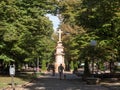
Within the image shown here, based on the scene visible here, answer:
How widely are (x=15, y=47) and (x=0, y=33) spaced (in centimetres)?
215

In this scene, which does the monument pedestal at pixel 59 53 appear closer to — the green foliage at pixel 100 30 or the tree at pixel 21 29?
the tree at pixel 21 29

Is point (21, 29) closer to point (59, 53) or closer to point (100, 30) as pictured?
point (100, 30)

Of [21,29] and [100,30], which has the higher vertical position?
[21,29]

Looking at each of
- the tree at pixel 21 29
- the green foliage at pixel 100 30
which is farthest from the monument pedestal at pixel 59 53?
the green foliage at pixel 100 30

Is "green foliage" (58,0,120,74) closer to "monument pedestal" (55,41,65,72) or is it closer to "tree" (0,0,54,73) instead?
"tree" (0,0,54,73)

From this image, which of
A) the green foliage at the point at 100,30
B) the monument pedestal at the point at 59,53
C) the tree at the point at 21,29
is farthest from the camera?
the monument pedestal at the point at 59,53

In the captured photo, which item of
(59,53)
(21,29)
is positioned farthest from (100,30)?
(59,53)

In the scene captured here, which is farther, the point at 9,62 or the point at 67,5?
the point at 67,5

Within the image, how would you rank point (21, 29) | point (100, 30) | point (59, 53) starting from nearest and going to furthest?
point (100, 30)
point (21, 29)
point (59, 53)

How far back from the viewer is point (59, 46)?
7412 centimetres

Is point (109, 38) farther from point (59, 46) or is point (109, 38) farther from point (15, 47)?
point (59, 46)

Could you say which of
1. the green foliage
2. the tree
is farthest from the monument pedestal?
the green foliage

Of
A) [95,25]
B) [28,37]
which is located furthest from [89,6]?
[28,37]

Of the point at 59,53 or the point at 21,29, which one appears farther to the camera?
the point at 59,53
